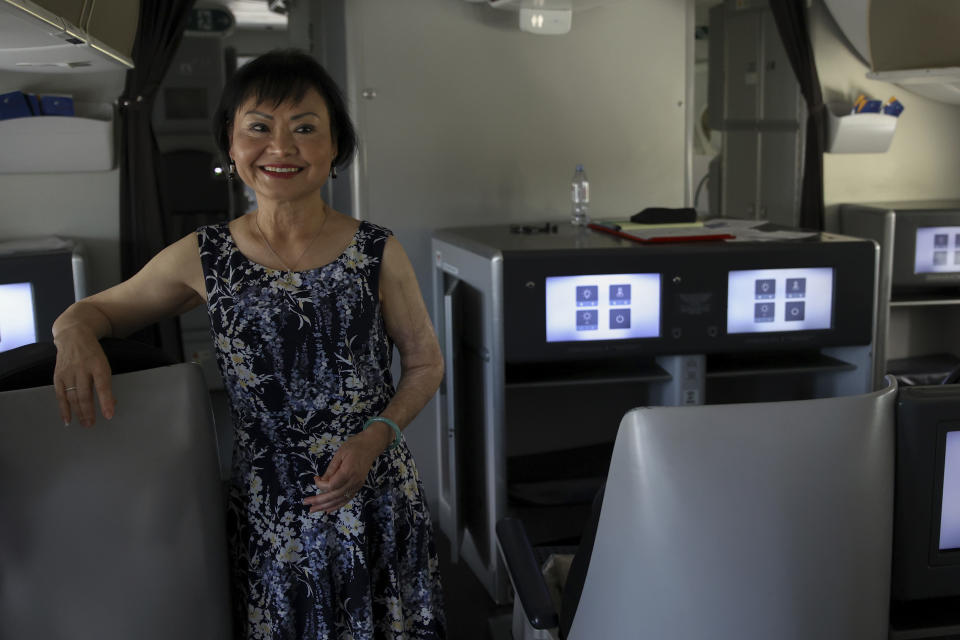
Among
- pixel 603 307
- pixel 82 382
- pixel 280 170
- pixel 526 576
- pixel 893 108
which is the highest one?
pixel 893 108

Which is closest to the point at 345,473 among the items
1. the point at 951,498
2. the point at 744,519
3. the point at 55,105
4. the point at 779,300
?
the point at 744,519

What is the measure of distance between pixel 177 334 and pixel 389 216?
3.29 ft

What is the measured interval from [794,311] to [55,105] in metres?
2.71

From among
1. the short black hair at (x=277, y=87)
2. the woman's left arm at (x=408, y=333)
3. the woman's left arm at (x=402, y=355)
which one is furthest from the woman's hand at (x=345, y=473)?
the short black hair at (x=277, y=87)

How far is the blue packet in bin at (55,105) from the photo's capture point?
3340 mm

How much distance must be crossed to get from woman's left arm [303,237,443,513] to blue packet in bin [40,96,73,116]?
7.13ft

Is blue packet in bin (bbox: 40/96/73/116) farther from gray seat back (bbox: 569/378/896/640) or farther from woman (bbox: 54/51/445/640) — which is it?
gray seat back (bbox: 569/378/896/640)

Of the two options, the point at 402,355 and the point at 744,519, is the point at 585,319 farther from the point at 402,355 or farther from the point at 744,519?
the point at 744,519

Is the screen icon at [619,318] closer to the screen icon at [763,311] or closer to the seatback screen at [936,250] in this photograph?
the screen icon at [763,311]

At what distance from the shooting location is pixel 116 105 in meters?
3.48

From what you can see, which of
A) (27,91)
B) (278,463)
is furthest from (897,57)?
(27,91)

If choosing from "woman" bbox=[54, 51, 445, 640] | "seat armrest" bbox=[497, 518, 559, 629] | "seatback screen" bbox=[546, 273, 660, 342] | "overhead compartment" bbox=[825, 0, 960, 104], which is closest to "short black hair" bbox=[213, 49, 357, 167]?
"woman" bbox=[54, 51, 445, 640]

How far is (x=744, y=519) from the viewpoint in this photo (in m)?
1.20

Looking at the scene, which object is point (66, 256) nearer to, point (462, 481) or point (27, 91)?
point (27, 91)
